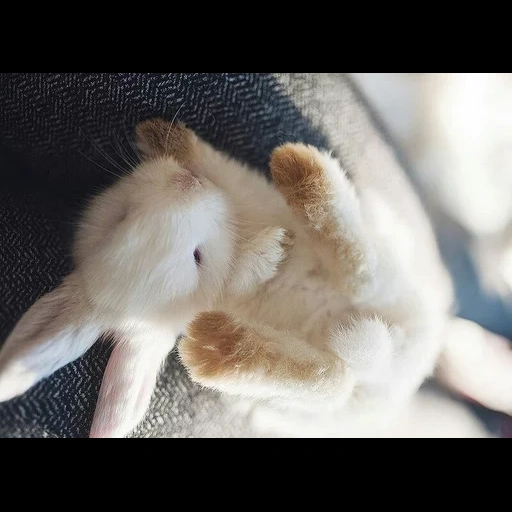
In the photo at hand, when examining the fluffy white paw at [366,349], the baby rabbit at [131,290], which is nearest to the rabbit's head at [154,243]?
the baby rabbit at [131,290]

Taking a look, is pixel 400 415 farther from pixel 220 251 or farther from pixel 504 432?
pixel 220 251

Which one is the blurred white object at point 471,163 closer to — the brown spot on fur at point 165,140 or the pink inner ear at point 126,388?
the brown spot on fur at point 165,140

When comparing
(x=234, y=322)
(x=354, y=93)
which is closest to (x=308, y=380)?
(x=234, y=322)

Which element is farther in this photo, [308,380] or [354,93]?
[354,93]

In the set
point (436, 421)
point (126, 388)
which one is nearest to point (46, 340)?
point (126, 388)

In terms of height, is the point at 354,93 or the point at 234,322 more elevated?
the point at 354,93

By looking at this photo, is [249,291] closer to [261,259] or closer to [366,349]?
[261,259]
